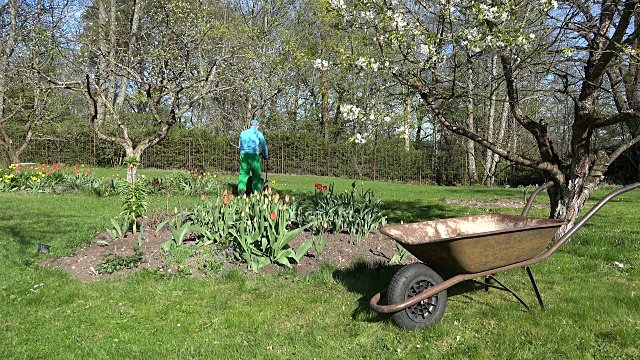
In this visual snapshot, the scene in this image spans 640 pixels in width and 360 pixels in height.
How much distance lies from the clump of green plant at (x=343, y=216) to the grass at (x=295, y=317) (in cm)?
75

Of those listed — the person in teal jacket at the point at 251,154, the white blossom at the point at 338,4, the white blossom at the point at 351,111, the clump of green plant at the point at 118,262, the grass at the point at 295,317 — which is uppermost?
the white blossom at the point at 338,4

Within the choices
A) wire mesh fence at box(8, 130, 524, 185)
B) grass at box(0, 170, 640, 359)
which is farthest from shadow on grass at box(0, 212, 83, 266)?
wire mesh fence at box(8, 130, 524, 185)

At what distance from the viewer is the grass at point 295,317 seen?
109 inches

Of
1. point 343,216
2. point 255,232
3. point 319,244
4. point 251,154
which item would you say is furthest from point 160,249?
point 251,154

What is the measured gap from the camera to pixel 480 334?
302cm

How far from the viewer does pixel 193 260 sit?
4.24 m

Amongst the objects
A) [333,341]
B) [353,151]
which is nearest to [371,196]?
[333,341]

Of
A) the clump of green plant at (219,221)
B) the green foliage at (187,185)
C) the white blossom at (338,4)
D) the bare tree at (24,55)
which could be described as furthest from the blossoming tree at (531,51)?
the bare tree at (24,55)

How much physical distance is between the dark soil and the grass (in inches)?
6.1

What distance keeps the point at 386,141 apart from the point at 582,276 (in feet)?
51.5

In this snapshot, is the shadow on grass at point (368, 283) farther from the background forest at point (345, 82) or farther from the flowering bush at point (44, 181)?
the flowering bush at point (44, 181)

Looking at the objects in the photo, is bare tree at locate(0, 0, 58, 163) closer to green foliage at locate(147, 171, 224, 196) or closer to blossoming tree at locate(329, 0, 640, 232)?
green foliage at locate(147, 171, 224, 196)

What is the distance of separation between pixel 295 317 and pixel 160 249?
72.5 inches

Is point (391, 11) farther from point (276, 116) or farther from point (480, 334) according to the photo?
point (276, 116)
